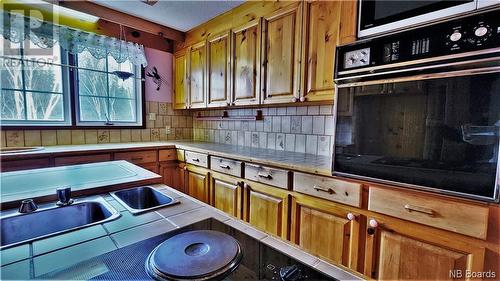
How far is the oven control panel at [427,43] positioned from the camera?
91 centimetres

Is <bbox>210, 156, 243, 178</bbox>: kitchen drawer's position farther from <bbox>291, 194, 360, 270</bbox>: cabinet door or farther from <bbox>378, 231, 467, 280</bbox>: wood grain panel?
<bbox>378, 231, 467, 280</bbox>: wood grain panel

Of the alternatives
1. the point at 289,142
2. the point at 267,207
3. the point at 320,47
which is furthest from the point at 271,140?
the point at 320,47

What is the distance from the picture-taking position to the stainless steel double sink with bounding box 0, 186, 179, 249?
740mm

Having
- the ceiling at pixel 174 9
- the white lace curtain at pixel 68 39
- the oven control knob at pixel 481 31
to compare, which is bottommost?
the oven control knob at pixel 481 31

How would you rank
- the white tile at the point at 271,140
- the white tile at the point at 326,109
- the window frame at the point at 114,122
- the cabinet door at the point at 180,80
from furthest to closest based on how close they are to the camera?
the cabinet door at the point at 180,80 < the window frame at the point at 114,122 < the white tile at the point at 271,140 < the white tile at the point at 326,109

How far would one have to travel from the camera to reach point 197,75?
2.84 m

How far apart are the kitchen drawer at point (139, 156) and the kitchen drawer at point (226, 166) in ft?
2.46

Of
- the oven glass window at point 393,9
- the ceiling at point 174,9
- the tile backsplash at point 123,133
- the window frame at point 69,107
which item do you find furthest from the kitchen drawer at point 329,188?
the tile backsplash at point 123,133

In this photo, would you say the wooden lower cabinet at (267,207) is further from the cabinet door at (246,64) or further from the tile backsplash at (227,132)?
the cabinet door at (246,64)

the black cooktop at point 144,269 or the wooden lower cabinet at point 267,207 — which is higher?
the black cooktop at point 144,269

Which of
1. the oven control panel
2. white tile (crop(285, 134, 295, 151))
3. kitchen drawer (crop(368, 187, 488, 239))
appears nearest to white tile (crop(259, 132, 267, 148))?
white tile (crop(285, 134, 295, 151))

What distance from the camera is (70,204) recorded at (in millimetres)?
852

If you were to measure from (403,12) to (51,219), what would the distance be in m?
1.76

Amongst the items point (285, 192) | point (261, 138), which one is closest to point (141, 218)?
point (285, 192)
